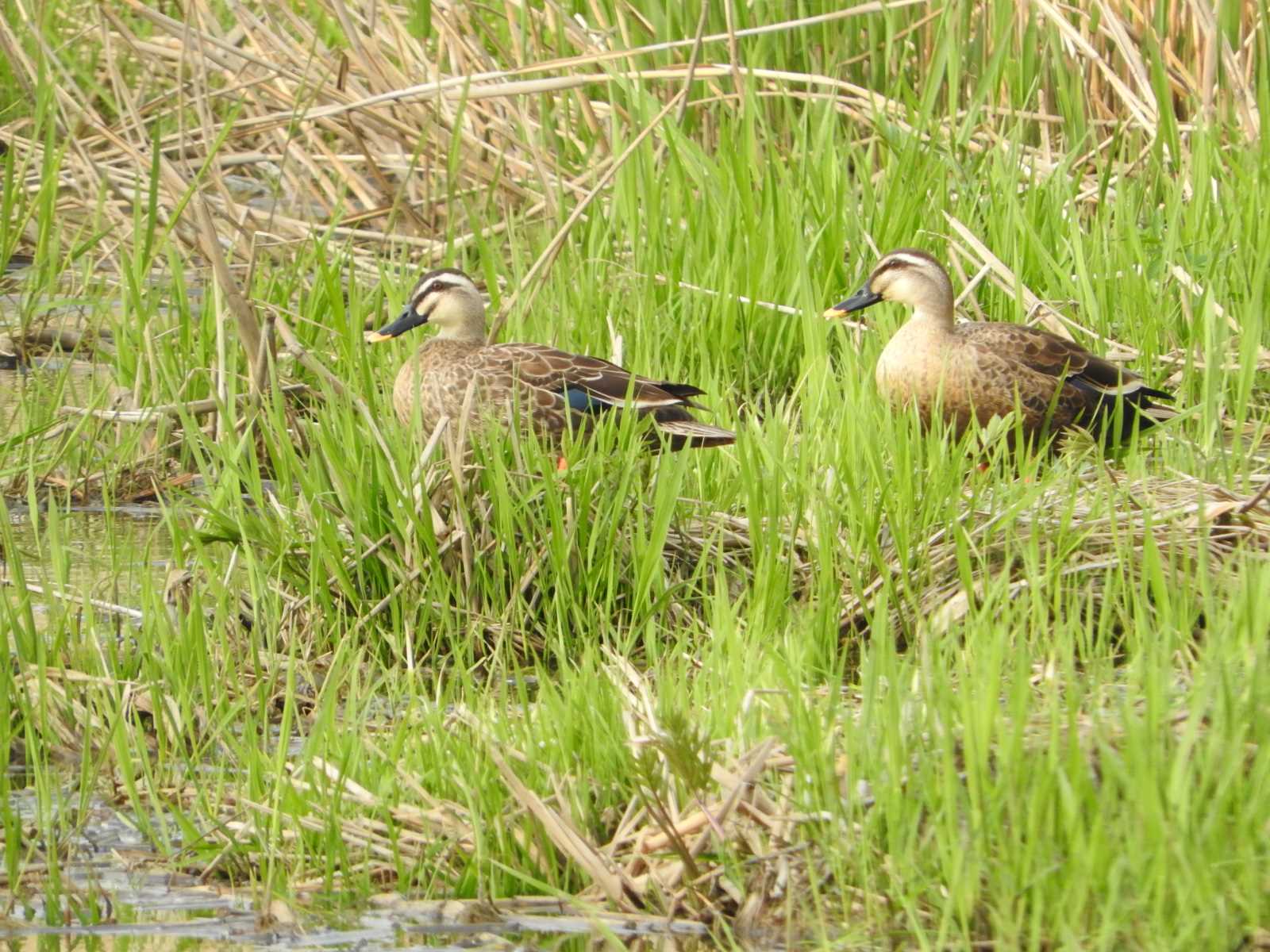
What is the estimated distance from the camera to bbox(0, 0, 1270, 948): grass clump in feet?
11.3

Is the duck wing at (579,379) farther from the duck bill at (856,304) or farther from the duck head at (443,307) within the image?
the duck bill at (856,304)

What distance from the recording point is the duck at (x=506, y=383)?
576cm

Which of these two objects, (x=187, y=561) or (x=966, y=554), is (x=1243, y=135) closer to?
(x=966, y=554)

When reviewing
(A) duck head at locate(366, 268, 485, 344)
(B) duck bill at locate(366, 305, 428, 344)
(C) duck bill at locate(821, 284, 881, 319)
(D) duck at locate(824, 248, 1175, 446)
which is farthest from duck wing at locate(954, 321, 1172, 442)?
(B) duck bill at locate(366, 305, 428, 344)

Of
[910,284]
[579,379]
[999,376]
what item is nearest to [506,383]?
[579,379]

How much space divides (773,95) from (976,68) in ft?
2.83

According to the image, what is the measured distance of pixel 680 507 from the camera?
5.32 metres

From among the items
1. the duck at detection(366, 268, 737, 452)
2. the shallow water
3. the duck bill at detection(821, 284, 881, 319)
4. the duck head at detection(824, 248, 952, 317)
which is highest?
the duck head at detection(824, 248, 952, 317)

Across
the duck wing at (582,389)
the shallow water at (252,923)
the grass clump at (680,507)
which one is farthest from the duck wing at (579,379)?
the shallow water at (252,923)

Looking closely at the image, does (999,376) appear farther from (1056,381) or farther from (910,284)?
(910,284)

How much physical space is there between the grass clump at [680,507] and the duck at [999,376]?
181 millimetres

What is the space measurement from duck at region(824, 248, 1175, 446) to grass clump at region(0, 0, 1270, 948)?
0.18m

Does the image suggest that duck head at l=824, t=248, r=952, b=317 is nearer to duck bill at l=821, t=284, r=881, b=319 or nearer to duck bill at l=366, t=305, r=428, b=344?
duck bill at l=821, t=284, r=881, b=319

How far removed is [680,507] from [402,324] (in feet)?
5.79
